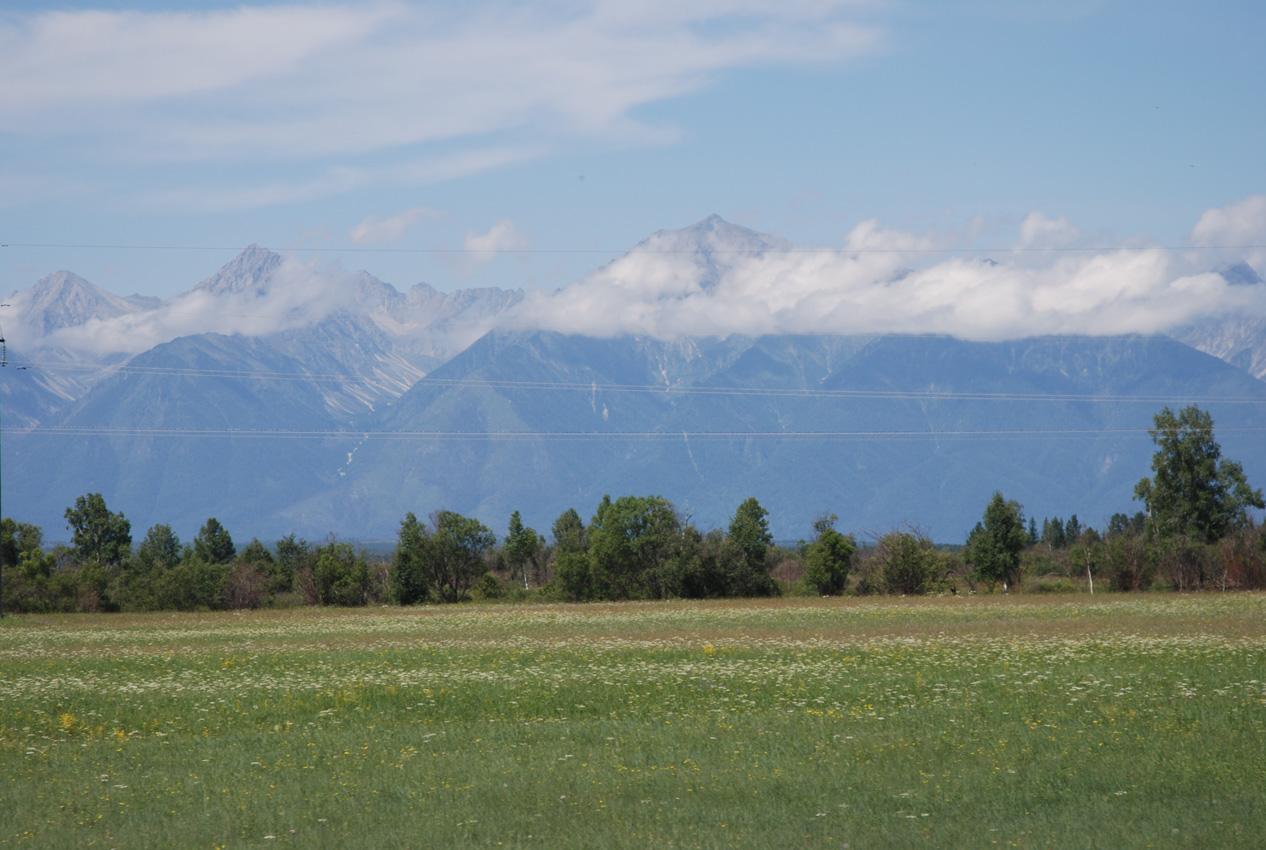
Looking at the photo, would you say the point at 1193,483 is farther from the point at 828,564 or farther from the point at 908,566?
the point at 828,564

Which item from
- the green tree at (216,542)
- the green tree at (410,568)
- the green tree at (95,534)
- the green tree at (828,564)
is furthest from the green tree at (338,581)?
the green tree at (95,534)

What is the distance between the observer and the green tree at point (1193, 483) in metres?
99.6

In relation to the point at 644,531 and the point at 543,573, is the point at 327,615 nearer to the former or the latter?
the point at 644,531

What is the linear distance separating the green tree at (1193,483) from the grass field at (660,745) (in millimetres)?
67505

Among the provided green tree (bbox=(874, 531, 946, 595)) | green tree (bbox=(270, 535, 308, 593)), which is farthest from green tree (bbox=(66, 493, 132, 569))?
green tree (bbox=(874, 531, 946, 595))

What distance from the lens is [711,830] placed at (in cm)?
1502

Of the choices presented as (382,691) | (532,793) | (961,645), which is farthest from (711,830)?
(961,645)

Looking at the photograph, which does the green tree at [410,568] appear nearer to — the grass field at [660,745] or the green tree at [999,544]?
the green tree at [999,544]

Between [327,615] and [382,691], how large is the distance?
44.8 meters

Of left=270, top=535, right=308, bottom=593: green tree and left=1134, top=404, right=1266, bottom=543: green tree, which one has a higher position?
left=1134, top=404, right=1266, bottom=543: green tree

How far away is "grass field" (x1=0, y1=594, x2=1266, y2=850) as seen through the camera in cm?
1526

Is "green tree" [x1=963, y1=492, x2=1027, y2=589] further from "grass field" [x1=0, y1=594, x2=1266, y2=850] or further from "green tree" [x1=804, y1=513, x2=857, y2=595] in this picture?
"grass field" [x1=0, y1=594, x2=1266, y2=850]

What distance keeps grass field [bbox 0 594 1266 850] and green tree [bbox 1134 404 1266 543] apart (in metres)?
67.5

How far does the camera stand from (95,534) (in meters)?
129
